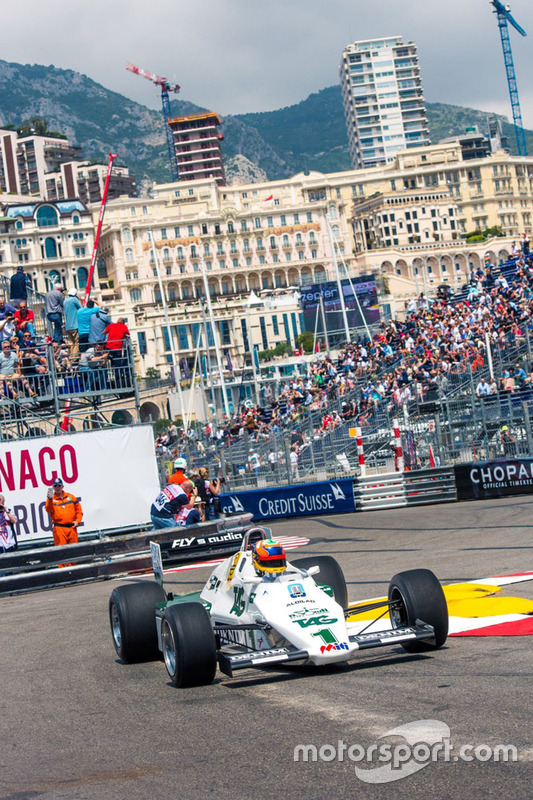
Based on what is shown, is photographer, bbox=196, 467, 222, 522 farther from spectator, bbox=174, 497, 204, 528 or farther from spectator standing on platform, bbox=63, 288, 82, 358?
spectator, bbox=174, 497, 204, 528

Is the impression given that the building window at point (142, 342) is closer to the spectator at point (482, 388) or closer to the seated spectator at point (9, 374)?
the spectator at point (482, 388)

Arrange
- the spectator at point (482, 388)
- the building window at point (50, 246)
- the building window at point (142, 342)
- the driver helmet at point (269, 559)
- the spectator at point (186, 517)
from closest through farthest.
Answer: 1. the driver helmet at point (269, 559)
2. the spectator at point (186, 517)
3. the spectator at point (482, 388)
4. the building window at point (142, 342)
5. the building window at point (50, 246)

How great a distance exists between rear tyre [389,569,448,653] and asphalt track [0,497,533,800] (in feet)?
0.50

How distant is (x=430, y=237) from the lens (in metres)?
146

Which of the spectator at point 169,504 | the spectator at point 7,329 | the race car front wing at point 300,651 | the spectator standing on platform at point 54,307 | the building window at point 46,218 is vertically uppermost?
the building window at point 46,218

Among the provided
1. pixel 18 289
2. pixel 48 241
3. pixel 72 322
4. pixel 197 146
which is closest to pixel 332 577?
pixel 72 322

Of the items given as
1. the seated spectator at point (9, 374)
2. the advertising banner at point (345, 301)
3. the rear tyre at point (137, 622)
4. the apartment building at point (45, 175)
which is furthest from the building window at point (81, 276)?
the rear tyre at point (137, 622)

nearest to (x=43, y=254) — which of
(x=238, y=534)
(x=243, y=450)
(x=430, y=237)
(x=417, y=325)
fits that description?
(x=430, y=237)

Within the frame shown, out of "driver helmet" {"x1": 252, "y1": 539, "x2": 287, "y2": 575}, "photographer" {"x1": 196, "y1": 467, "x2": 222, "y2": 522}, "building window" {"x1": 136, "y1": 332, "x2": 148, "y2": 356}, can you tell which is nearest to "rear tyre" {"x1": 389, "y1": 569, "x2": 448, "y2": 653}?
"driver helmet" {"x1": 252, "y1": 539, "x2": 287, "y2": 575}

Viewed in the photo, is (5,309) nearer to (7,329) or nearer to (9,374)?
(7,329)

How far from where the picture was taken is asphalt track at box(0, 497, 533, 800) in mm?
5430

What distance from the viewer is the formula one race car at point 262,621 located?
7.80 m

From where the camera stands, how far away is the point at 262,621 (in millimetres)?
8234

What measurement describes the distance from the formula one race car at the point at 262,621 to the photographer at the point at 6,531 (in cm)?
884
